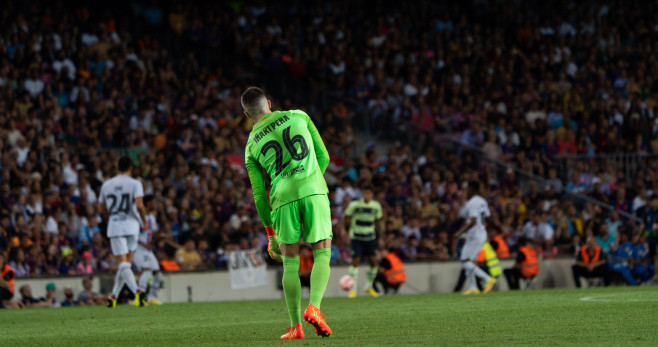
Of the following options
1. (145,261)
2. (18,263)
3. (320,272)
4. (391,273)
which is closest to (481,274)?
(391,273)

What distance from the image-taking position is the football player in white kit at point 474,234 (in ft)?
63.4

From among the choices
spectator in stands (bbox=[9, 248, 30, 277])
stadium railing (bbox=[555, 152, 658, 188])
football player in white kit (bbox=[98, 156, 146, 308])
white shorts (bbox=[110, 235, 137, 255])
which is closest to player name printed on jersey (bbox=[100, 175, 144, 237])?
football player in white kit (bbox=[98, 156, 146, 308])

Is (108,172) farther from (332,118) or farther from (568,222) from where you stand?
(568,222)

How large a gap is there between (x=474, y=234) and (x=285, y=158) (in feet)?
36.7

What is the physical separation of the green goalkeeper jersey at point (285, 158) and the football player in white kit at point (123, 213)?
6.98 metres

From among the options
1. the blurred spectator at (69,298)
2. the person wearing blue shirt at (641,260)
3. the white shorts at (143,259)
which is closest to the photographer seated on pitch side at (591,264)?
the person wearing blue shirt at (641,260)

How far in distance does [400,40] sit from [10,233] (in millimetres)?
13323

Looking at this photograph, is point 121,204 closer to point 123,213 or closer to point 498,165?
point 123,213

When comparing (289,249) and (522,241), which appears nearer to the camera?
(289,249)

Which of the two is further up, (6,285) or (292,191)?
(292,191)

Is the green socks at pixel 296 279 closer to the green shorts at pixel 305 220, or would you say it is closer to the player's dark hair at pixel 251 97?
the green shorts at pixel 305 220

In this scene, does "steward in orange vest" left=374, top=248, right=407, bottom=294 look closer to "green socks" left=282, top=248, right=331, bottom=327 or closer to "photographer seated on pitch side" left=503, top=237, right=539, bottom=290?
"photographer seated on pitch side" left=503, top=237, right=539, bottom=290

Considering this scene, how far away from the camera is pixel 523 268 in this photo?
21.4 m

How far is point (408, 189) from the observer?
79.3ft
